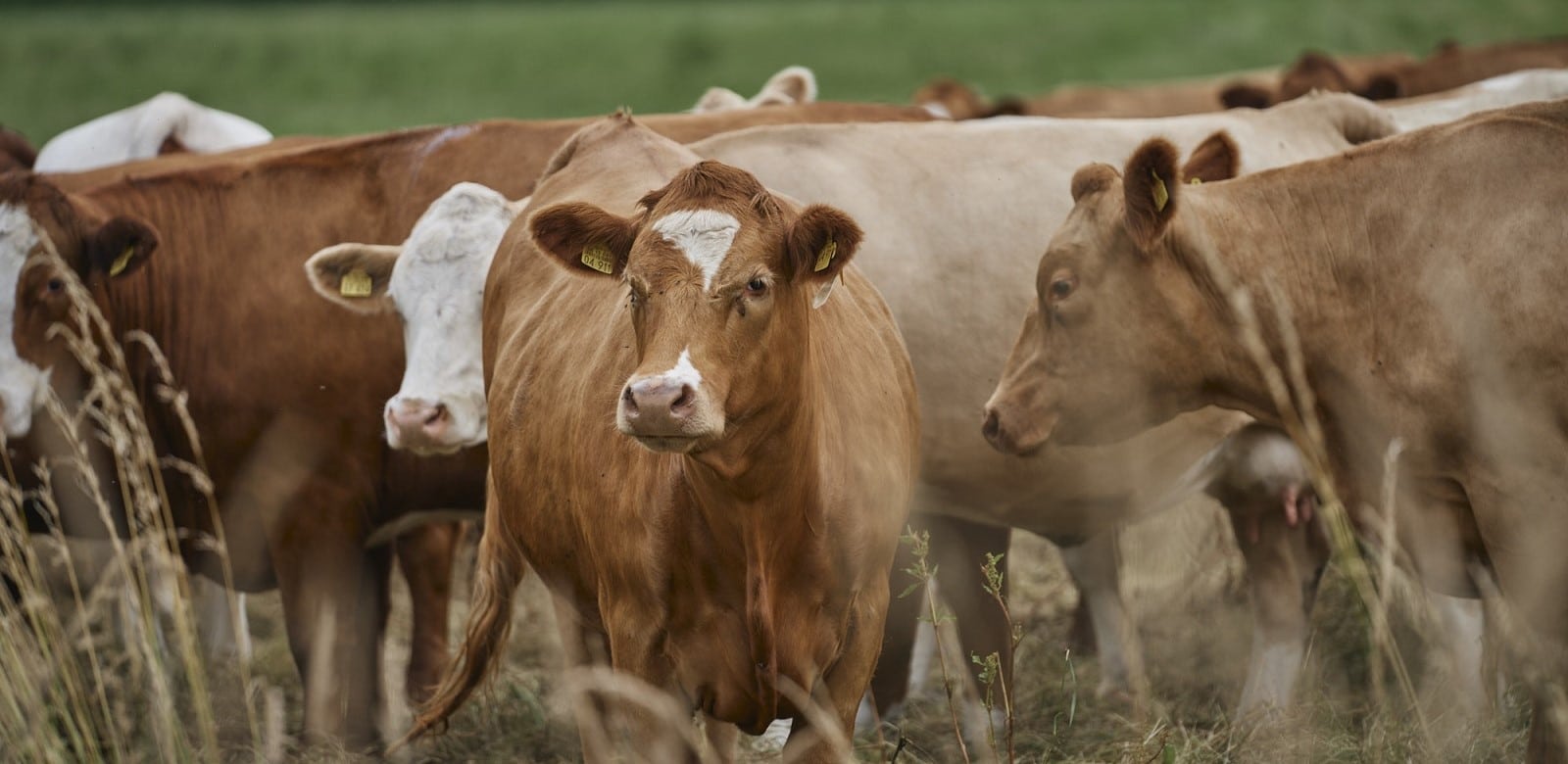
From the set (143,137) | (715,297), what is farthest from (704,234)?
(143,137)

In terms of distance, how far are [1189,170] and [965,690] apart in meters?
1.87

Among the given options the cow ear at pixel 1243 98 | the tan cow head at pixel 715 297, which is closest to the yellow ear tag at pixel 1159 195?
the tan cow head at pixel 715 297

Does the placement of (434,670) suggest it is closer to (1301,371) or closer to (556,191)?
(556,191)

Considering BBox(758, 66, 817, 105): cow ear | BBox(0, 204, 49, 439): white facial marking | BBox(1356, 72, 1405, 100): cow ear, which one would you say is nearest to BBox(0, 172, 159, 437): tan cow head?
BBox(0, 204, 49, 439): white facial marking

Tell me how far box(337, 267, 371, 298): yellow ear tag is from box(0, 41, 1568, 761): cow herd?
0.01 m

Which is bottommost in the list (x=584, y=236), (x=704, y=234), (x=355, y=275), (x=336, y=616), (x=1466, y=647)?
(x=336, y=616)

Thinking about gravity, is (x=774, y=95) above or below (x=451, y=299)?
above

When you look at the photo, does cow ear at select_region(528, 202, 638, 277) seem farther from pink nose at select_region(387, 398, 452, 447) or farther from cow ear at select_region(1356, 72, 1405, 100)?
cow ear at select_region(1356, 72, 1405, 100)

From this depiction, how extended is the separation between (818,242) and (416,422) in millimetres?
1882

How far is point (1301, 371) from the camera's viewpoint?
4449 mm

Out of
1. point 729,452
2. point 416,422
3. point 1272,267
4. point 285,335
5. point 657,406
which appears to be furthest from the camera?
point 285,335

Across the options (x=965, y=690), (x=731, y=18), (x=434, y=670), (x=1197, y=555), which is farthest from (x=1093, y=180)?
(x=731, y=18)

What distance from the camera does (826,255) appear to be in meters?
3.73

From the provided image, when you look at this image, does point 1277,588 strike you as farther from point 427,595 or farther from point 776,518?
point 427,595
